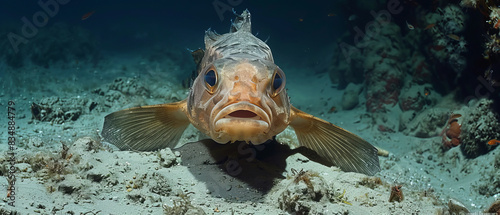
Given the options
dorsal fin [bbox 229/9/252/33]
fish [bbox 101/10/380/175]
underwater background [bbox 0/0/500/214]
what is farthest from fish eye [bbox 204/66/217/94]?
dorsal fin [bbox 229/9/252/33]

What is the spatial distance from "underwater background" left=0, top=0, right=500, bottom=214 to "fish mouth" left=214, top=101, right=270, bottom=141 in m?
0.73

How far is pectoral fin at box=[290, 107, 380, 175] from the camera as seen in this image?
4562 mm

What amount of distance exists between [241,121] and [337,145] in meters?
2.36

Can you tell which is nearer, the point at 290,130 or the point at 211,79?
the point at 211,79

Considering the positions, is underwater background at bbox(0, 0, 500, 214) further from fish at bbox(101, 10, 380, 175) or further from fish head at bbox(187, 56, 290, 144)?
fish head at bbox(187, 56, 290, 144)

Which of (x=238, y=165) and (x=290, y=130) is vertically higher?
(x=238, y=165)

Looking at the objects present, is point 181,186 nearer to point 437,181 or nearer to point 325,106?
point 437,181

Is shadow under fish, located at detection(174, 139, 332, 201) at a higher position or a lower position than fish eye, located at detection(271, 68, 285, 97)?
lower

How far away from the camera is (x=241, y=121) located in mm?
2920

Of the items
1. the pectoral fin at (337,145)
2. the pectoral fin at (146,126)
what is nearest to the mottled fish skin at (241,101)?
the pectoral fin at (146,126)

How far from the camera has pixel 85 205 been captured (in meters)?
2.84

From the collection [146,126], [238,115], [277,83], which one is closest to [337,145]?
[277,83]

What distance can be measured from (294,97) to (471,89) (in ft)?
25.0

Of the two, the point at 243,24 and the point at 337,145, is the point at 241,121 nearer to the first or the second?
the point at 337,145
